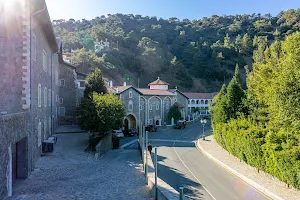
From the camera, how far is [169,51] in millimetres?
100250

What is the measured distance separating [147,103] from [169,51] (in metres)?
60.6

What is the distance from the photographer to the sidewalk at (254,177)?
39.6ft

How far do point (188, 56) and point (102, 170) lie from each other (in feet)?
280

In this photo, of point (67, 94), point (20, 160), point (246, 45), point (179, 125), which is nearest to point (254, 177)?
point (20, 160)

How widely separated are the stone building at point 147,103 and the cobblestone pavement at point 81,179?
21.9 m

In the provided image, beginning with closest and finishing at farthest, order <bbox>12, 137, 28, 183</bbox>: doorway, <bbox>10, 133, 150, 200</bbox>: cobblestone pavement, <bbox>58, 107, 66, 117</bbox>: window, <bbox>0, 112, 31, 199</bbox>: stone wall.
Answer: <bbox>0, 112, 31, 199</bbox>: stone wall < <bbox>10, 133, 150, 200</bbox>: cobblestone pavement < <bbox>12, 137, 28, 183</bbox>: doorway < <bbox>58, 107, 66, 117</bbox>: window

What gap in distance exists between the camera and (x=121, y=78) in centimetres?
7300

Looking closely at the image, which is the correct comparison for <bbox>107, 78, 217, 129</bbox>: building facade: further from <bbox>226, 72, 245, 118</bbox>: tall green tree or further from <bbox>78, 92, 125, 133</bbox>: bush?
<bbox>226, 72, 245, 118</bbox>: tall green tree

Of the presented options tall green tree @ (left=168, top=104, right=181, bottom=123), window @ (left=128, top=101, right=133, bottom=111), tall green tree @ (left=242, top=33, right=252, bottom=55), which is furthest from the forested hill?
tall green tree @ (left=168, top=104, right=181, bottom=123)

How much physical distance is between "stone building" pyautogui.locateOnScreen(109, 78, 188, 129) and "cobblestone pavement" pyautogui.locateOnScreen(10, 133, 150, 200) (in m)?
21.9

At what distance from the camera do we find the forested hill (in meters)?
76.8

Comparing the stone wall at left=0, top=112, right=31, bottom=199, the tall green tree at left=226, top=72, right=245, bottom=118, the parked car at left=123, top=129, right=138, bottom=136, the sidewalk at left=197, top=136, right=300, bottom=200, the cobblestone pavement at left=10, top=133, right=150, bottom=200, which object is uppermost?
the tall green tree at left=226, top=72, right=245, bottom=118

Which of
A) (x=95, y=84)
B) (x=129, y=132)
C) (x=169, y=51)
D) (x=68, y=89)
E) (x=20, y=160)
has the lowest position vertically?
(x=129, y=132)

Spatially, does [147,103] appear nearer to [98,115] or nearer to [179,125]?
[179,125]
